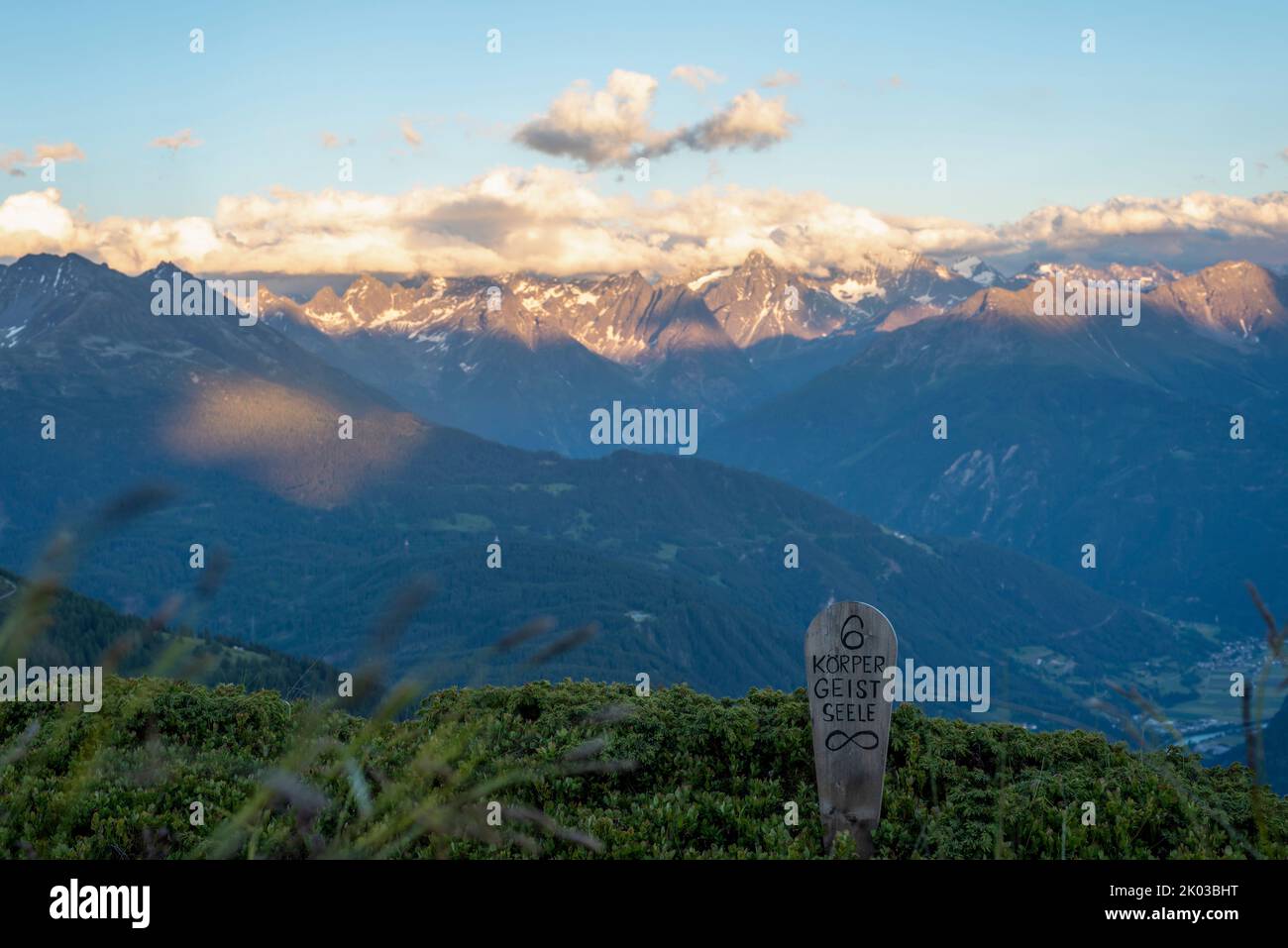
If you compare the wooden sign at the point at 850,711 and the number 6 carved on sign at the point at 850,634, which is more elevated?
the number 6 carved on sign at the point at 850,634

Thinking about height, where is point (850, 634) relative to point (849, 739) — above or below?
above

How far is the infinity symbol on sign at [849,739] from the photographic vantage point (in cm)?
Answer: 1284

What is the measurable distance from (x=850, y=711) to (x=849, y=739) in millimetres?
347

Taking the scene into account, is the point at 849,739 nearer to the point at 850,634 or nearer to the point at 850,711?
the point at 850,711

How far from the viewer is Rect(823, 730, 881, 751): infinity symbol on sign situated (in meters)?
12.8

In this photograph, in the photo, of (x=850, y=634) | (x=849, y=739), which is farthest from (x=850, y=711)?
(x=850, y=634)

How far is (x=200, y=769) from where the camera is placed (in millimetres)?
12852

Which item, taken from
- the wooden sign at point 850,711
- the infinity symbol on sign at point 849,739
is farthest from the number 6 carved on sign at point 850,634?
the infinity symbol on sign at point 849,739

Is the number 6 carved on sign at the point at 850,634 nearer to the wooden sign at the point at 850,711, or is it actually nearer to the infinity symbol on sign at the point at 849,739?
the wooden sign at the point at 850,711

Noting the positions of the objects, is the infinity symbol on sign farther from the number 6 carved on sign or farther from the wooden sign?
the number 6 carved on sign

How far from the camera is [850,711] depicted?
42.9 ft

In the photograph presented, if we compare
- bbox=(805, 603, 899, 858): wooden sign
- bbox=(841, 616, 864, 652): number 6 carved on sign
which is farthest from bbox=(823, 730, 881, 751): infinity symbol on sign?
bbox=(841, 616, 864, 652): number 6 carved on sign
